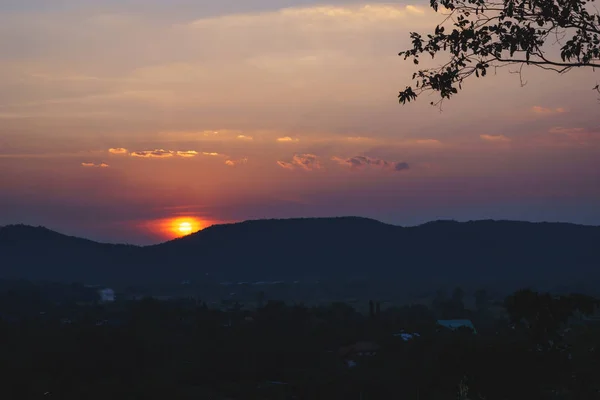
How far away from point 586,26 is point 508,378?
949cm

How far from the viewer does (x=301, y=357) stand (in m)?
64.1

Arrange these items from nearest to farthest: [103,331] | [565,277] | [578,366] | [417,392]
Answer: [578,366] < [417,392] < [103,331] < [565,277]

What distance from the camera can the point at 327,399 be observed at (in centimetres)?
4428

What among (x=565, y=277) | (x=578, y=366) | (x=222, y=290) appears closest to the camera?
(x=578, y=366)

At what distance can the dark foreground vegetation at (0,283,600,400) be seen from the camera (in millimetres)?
22328

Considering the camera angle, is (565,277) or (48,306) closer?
(48,306)

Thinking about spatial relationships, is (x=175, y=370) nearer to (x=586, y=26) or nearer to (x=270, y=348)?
(x=270, y=348)

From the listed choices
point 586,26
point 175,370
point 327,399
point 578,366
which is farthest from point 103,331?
point 586,26

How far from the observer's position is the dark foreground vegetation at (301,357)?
22.3m

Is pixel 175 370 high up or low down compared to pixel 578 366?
down

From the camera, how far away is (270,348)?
6456cm

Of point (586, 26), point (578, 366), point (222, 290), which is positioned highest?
point (586, 26)

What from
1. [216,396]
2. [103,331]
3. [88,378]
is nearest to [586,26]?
[216,396]

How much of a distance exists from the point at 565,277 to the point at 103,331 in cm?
12707
